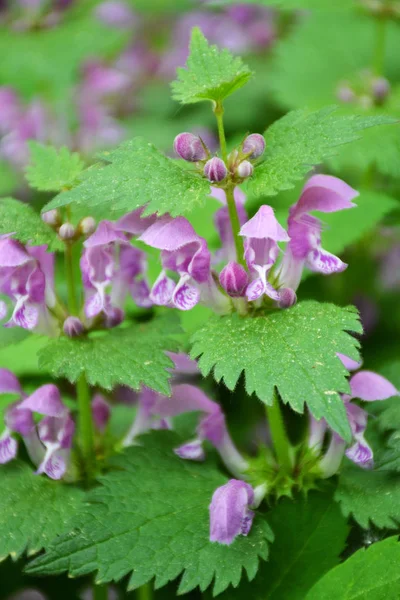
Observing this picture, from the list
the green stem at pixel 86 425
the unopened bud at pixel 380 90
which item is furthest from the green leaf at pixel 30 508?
the unopened bud at pixel 380 90

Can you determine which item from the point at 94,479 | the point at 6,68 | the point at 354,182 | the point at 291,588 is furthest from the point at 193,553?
the point at 6,68

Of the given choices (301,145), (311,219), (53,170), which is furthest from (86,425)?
(301,145)

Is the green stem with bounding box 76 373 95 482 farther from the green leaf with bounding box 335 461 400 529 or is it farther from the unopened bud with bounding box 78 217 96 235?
the green leaf with bounding box 335 461 400 529

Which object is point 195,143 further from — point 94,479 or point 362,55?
point 362,55

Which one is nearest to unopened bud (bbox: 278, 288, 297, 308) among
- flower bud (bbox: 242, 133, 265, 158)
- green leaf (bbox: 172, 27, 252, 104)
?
flower bud (bbox: 242, 133, 265, 158)

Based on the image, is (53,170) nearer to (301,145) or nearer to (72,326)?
(72,326)

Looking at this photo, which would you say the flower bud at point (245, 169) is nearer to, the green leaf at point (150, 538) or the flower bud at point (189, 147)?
the flower bud at point (189, 147)
